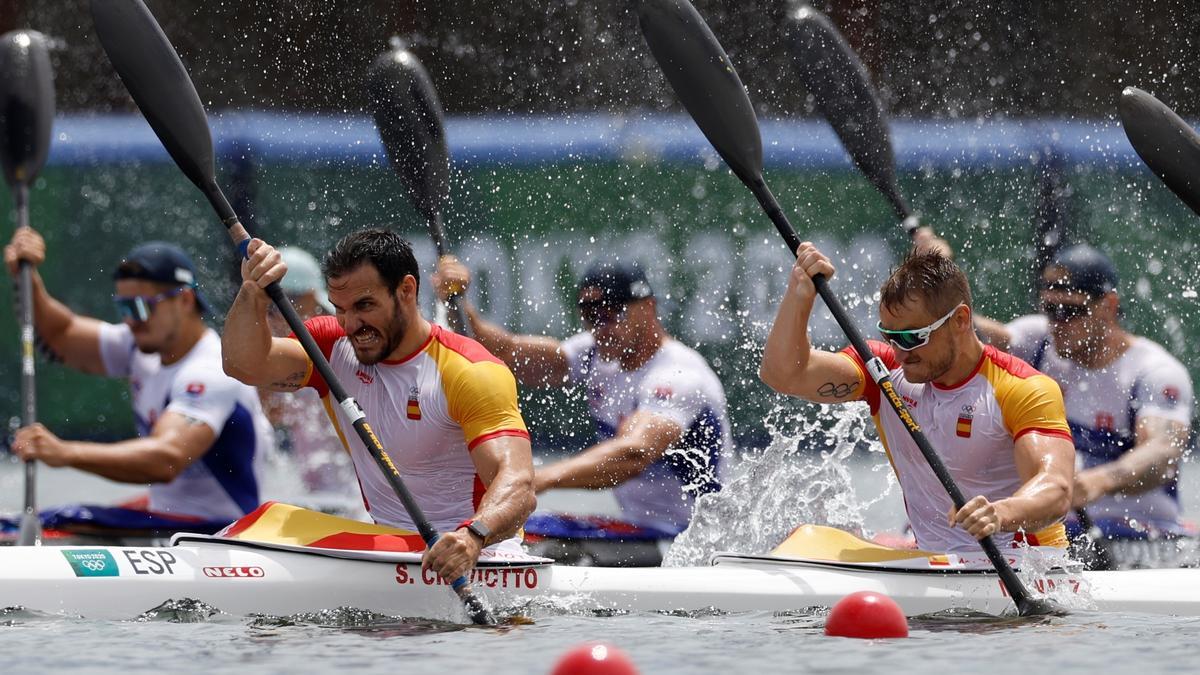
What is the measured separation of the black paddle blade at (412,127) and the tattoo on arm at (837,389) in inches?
107

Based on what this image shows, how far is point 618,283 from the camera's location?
7660 millimetres

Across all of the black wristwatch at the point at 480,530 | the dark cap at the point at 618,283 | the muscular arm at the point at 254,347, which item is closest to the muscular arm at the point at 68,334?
the dark cap at the point at 618,283

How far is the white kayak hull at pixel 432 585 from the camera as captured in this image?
5.31 m

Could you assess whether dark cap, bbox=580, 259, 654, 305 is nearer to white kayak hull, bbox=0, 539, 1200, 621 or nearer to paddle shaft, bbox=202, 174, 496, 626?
white kayak hull, bbox=0, 539, 1200, 621

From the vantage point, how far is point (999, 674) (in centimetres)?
433

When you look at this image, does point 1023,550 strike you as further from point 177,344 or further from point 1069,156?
point 1069,156

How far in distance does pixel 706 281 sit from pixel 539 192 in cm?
124

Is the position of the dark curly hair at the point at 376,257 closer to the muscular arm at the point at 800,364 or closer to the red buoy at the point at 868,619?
the muscular arm at the point at 800,364

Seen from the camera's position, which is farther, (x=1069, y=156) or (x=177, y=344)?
(x=1069, y=156)

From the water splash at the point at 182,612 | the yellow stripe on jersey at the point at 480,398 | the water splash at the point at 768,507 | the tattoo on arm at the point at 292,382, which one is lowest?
the water splash at the point at 182,612

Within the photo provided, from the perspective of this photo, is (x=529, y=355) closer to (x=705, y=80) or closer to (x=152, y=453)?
(x=152, y=453)

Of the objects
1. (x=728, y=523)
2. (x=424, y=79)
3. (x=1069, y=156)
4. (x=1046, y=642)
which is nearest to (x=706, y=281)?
(x=1069, y=156)

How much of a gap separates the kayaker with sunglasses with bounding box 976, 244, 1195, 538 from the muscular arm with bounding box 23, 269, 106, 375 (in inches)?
167

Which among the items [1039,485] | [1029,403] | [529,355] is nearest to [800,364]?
[1029,403]
